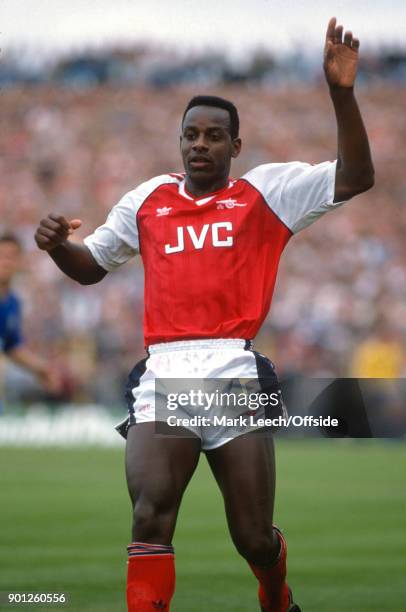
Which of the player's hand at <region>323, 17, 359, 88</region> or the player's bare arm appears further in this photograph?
the player's bare arm

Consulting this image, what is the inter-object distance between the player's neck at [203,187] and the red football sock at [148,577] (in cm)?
159

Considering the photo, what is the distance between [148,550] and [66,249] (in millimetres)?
1425

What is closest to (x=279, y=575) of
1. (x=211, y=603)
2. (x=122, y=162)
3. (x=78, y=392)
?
(x=211, y=603)

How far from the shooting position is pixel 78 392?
22781 mm

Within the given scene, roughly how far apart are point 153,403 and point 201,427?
23cm

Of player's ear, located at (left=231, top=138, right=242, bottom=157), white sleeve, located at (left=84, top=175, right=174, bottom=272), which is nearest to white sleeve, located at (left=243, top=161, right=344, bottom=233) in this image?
player's ear, located at (left=231, top=138, right=242, bottom=157)

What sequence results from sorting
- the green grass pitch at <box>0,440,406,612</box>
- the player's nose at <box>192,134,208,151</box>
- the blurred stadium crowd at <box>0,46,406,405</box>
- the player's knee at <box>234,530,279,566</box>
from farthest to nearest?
1. the blurred stadium crowd at <box>0,46,406,405</box>
2. the green grass pitch at <box>0,440,406,612</box>
3. the player's nose at <box>192,134,208,151</box>
4. the player's knee at <box>234,530,279,566</box>

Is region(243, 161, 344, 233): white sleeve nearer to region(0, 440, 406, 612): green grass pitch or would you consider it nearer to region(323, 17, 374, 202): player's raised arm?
region(323, 17, 374, 202): player's raised arm

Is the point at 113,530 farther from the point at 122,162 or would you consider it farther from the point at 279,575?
the point at 122,162

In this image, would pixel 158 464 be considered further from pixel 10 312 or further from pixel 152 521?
pixel 10 312

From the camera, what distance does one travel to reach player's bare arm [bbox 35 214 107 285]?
5375 mm

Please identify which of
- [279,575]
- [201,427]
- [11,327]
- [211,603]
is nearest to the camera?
[201,427]

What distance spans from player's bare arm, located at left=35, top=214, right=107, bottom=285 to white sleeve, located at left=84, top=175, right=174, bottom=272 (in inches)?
2.0

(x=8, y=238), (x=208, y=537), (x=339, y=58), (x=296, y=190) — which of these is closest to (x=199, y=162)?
(x=296, y=190)
